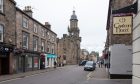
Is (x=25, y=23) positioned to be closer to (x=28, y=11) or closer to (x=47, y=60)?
(x=28, y=11)

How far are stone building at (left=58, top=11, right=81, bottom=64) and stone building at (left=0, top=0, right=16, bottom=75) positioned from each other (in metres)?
60.0

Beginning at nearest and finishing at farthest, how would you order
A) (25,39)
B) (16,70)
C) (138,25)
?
(138,25) → (16,70) → (25,39)

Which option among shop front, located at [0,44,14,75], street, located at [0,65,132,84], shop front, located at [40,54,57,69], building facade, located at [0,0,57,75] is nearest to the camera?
street, located at [0,65,132,84]

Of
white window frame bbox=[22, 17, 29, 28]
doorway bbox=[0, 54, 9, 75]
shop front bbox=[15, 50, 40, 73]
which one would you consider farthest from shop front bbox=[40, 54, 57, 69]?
doorway bbox=[0, 54, 9, 75]

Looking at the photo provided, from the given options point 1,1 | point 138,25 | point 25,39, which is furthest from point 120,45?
point 138,25

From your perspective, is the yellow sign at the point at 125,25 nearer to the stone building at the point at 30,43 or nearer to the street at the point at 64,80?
the street at the point at 64,80

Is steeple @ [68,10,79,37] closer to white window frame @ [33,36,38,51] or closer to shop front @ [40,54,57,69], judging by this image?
shop front @ [40,54,57,69]

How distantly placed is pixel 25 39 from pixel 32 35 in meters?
3.54

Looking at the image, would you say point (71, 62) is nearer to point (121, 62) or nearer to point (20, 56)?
point (20, 56)

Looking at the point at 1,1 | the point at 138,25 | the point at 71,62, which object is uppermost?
the point at 1,1

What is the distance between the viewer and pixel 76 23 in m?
122

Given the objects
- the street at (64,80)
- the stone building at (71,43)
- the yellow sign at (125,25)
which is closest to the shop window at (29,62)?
the street at (64,80)

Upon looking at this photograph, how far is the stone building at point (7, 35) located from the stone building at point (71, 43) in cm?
6001

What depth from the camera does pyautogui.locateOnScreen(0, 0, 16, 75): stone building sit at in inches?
1278
